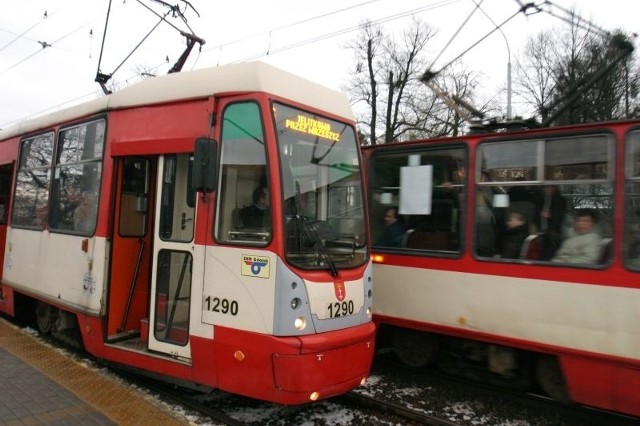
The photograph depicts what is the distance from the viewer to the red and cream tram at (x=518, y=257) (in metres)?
4.65

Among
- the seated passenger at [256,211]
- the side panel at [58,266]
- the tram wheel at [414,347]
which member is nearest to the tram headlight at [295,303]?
the seated passenger at [256,211]

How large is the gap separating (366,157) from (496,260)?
7.12ft

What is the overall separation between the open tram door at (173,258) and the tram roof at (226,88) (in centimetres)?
64

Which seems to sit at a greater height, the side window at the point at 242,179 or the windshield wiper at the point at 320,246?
the side window at the point at 242,179

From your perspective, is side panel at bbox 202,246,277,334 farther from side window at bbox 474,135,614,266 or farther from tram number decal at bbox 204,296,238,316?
side window at bbox 474,135,614,266

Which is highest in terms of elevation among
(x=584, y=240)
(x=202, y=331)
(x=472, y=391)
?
(x=584, y=240)

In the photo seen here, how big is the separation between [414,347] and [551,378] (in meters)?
1.58

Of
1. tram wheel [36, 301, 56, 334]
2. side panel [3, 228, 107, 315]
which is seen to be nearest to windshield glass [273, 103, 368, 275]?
side panel [3, 228, 107, 315]

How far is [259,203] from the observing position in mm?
4367

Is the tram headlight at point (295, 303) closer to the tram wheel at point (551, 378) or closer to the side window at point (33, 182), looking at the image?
the tram wheel at point (551, 378)

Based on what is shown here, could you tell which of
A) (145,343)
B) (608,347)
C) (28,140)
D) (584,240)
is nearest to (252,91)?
(145,343)

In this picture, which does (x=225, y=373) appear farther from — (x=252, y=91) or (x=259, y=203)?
(x=252, y=91)

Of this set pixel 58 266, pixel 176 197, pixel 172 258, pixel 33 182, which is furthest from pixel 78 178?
pixel 172 258

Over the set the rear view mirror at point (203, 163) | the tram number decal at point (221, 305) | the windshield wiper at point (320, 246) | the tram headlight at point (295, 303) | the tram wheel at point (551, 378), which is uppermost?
the rear view mirror at point (203, 163)
